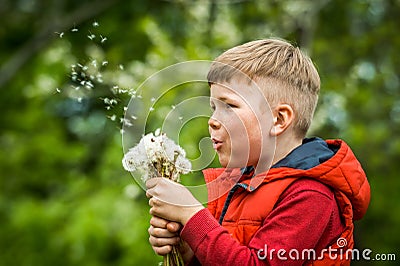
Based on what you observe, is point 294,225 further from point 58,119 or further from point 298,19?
point 58,119

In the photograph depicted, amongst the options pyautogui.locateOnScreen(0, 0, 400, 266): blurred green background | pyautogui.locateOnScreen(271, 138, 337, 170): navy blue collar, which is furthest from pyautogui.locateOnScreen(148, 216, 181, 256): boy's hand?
pyautogui.locateOnScreen(0, 0, 400, 266): blurred green background

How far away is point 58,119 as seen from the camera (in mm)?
7973

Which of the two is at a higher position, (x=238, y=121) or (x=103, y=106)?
(x=103, y=106)

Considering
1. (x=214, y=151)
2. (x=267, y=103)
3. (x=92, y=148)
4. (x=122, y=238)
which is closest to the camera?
(x=267, y=103)

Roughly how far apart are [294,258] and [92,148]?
19.9 feet

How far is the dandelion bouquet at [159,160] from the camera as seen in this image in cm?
188

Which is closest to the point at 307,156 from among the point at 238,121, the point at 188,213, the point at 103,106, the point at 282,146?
the point at 282,146

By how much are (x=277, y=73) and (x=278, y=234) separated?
46 centimetres

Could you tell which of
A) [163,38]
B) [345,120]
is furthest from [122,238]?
[345,120]

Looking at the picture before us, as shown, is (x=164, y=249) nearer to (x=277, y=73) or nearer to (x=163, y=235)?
(x=163, y=235)

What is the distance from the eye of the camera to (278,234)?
173 centimetres

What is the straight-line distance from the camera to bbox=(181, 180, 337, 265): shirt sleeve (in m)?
1.72

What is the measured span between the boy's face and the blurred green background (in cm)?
364

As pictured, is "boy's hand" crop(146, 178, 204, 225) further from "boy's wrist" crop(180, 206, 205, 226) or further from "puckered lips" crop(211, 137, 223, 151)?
"puckered lips" crop(211, 137, 223, 151)
